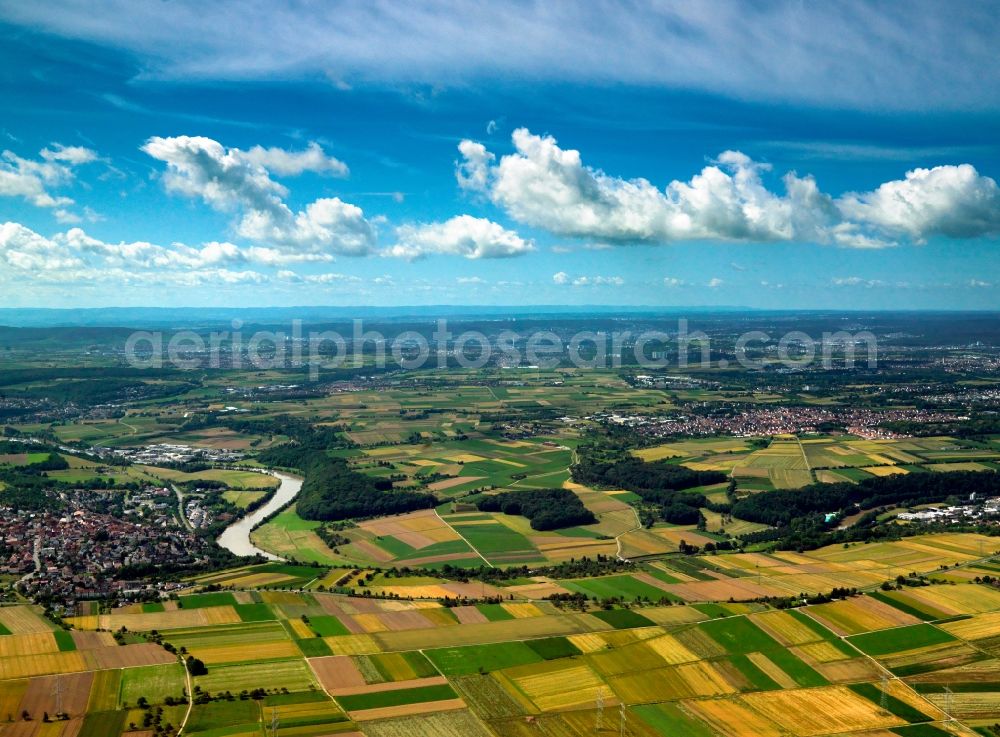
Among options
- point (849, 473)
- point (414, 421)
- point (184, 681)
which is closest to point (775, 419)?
point (849, 473)

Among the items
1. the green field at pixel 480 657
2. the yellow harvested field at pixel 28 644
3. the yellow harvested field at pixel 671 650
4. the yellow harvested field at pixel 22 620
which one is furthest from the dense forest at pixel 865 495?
the yellow harvested field at pixel 28 644

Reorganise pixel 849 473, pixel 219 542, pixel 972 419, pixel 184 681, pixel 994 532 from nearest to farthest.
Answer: pixel 184 681 → pixel 994 532 → pixel 219 542 → pixel 849 473 → pixel 972 419

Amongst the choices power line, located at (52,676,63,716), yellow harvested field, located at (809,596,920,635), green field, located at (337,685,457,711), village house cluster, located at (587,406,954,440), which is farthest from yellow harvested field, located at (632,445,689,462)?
power line, located at (52,676,63,716)

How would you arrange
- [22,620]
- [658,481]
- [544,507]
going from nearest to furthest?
1. [22,620]
2. [544,507]
3. [658,481]

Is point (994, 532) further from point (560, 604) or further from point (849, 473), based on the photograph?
point (560, 604)

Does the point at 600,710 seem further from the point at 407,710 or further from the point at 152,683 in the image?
the point at 152,683

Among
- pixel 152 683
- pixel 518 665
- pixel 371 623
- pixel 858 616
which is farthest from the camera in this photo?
pixel 858 616

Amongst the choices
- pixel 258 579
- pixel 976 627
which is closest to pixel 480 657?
pixel 258 579

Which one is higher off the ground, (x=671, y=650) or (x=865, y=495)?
(x=865, y=495)
